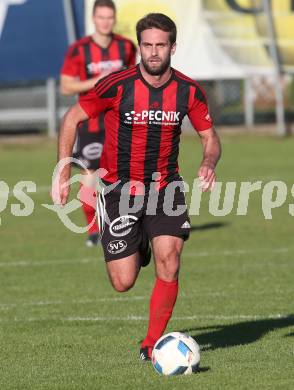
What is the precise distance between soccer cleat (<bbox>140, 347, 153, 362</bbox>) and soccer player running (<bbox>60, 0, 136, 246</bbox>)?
561 centimetres

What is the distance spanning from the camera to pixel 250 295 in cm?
996

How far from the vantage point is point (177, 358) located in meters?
6.87

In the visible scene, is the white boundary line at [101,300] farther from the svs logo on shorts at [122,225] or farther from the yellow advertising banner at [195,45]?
the yellow advertising banner at [195,45]

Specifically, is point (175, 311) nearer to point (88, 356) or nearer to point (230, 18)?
point (88, 356)

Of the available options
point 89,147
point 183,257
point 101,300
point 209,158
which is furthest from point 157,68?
point 89,147

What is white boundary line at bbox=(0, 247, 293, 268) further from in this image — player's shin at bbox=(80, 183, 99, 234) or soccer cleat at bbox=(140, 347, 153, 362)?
soccer cleat at bbox=(140, 347, 153, 362)

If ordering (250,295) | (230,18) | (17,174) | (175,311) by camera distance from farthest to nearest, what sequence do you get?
1. (230,18)
2. (17,174)
3. (250,295)
4. (175,311)

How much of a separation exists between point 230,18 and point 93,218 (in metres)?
14.0

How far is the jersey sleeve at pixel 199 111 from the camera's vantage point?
7.66 m

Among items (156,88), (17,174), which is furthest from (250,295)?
(17,174)

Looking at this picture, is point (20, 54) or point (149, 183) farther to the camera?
point (20, 54)

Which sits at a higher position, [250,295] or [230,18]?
[250,295]

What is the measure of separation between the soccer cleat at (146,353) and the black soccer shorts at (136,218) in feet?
2.28

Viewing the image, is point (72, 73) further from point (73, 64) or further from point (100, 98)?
point (100, 98)
